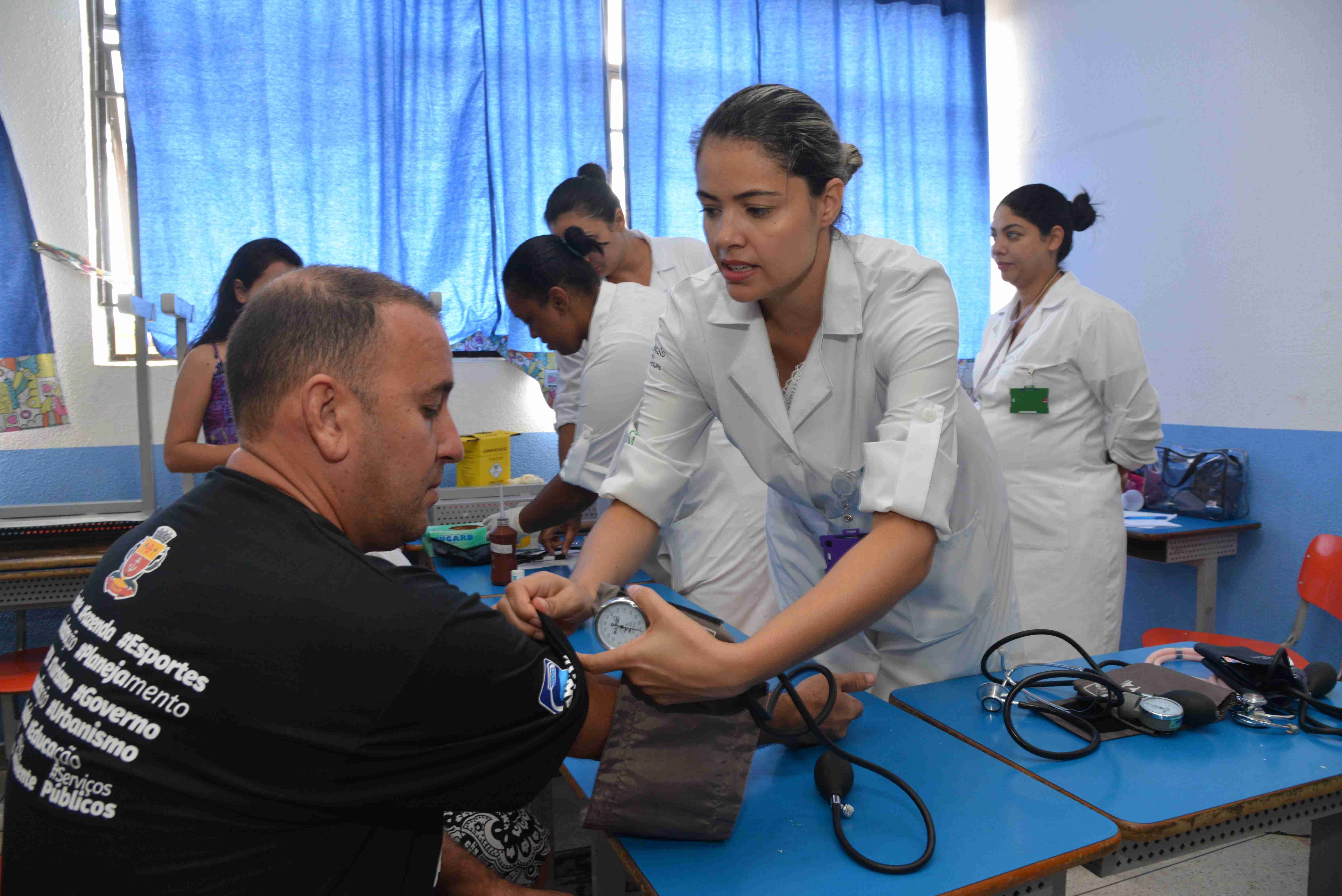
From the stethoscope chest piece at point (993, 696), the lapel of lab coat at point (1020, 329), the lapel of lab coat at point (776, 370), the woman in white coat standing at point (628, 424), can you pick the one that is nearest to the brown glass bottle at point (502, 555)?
the woman in white coat standing at point (628, 424)

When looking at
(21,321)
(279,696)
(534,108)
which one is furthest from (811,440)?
(21,321)

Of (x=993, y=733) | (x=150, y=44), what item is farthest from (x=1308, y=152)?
(x=150, y=44)

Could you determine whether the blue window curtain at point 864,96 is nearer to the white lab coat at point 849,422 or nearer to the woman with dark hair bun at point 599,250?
the woman with dark hair bun at point 599,250

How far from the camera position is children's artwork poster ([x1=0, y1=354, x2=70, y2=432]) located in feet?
10.2

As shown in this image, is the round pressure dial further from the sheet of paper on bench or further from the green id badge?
the sheet of paper on bench

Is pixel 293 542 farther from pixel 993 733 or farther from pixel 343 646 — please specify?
pixel 993 733

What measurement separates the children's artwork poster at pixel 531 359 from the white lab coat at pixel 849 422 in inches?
90.0

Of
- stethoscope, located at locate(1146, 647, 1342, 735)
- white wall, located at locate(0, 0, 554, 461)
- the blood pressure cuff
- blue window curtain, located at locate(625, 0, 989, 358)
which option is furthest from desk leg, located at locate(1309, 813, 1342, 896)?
blue window curtain, located at locate(625, 0, 989, 358)

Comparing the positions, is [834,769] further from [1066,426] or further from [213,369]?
[213,369]

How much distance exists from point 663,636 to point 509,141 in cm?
333

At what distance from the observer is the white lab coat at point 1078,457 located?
259 cm

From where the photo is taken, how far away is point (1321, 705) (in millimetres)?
1206

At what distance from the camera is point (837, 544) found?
136cm

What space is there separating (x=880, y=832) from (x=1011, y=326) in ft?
7.76
